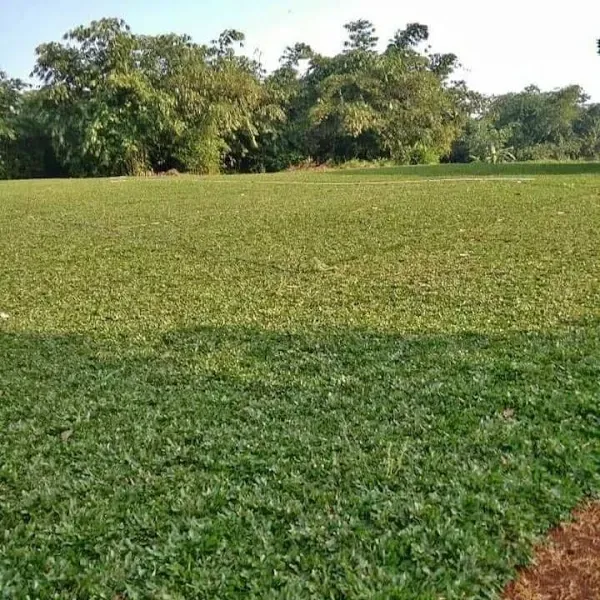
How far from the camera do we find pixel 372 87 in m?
21.6

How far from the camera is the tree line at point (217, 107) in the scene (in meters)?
20.2

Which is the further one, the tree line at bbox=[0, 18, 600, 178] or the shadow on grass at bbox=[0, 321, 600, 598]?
the tree line at bbox=[0, 18, 600, 178]

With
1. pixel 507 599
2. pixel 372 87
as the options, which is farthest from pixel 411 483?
pixel 372 87

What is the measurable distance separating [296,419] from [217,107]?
763 inches

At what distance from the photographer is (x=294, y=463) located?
190cm

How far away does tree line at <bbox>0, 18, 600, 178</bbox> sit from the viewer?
66.4 ft

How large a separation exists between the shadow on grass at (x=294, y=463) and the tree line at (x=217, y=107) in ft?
60.6

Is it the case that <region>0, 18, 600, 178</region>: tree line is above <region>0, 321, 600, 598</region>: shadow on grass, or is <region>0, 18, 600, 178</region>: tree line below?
above

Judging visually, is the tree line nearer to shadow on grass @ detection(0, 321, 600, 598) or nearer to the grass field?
the grass field

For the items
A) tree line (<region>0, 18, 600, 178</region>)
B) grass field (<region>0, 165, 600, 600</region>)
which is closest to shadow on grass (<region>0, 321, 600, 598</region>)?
grass field (<region>0, 165, 600, 600</region>)

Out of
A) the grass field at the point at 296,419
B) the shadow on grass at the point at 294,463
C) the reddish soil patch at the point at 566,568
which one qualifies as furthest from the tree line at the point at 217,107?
the reddish soil patch at the point at 566,568

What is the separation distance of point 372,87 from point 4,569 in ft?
70.8

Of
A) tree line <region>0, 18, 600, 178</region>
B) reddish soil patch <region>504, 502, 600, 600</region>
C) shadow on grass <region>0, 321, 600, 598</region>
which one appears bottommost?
reddish soil patch <region>504, 502, 600, 600</region>

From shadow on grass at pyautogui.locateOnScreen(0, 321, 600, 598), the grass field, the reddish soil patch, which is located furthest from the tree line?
the reddish soil patch
